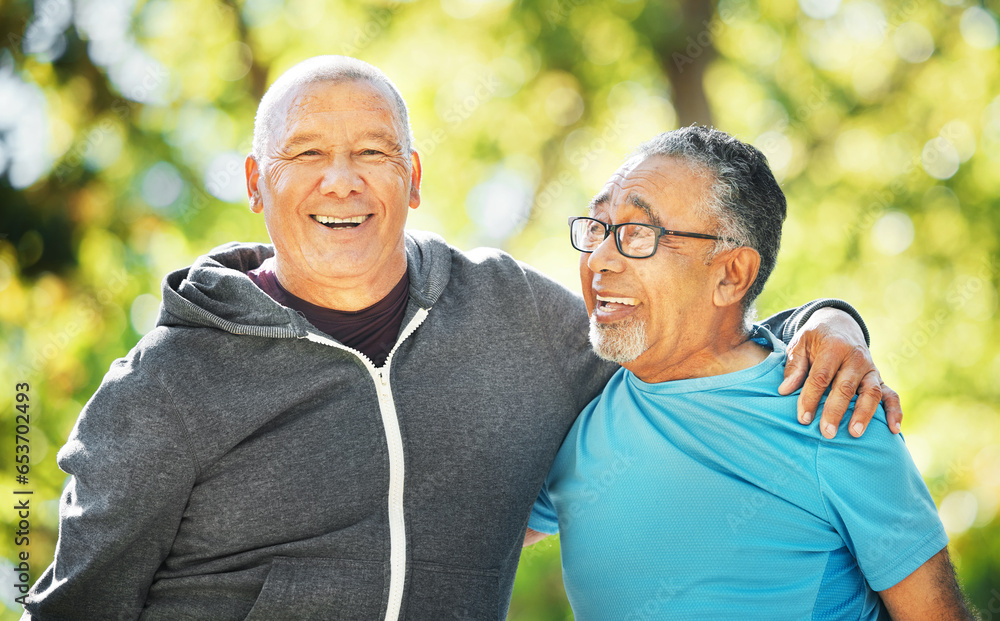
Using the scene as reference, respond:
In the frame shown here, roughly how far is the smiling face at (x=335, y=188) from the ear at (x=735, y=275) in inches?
33.7

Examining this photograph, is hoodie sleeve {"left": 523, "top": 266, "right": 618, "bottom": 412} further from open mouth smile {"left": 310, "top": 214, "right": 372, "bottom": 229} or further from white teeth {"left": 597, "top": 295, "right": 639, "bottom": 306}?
open mouth smile {"left": 310, "top": 214, "right": 372, "bottom": 229}

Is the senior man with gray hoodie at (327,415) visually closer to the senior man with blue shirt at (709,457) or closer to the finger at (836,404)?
the finger at (836,404)

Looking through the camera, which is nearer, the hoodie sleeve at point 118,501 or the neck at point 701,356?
the hoodie sleeve at point 118,501

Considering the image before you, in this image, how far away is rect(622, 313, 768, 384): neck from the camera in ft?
6.46

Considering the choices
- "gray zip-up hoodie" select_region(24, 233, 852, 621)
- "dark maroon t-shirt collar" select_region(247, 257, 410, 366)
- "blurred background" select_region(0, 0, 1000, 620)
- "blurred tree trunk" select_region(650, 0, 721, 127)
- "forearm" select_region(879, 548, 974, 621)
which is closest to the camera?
"forearm" select_region(879, 548, 974, 621)

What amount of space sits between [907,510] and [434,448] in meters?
1.07

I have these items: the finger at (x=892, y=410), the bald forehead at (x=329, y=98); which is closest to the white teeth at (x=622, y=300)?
the finger at (x=892, y=410)

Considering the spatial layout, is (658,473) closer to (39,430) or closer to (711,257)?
(711,257)

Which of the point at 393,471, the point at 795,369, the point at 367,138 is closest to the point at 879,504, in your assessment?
the point at 795,369

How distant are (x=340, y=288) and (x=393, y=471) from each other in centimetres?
51

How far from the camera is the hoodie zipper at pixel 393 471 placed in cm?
180

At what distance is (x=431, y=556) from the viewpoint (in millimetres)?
1853

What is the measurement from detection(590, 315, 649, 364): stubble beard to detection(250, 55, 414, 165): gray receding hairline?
729mm

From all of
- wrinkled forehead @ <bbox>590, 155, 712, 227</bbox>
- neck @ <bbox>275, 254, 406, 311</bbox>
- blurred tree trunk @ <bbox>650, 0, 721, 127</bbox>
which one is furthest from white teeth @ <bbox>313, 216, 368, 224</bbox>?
blurred tree trunk @ <bbox>650, 0, 721, 127</bbox>
